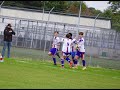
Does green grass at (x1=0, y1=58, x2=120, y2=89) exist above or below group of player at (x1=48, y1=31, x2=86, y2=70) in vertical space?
below

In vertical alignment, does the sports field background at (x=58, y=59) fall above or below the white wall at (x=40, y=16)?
below

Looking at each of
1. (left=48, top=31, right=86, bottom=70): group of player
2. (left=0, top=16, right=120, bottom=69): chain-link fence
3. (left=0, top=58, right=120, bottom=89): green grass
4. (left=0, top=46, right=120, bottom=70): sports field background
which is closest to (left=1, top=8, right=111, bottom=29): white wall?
(left=0, top=16, right=120, bottom=69): chain-link fence

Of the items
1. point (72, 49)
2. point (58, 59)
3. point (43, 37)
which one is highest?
point (43, 37)

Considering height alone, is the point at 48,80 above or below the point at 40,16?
below

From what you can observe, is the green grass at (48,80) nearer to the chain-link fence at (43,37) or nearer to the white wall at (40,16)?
the chain-link fence at (43,37)

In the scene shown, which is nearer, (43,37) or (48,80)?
(48,80)

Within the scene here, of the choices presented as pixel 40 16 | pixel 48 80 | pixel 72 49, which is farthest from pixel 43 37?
pixel 48 80

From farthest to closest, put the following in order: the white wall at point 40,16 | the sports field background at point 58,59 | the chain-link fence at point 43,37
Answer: the white wall at point 40,16 < the chain-link fence at point 43,37 < the sports field background at point 58,59

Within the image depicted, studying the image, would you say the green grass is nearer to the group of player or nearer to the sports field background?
the group of player

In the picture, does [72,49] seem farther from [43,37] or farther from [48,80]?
[43,37]

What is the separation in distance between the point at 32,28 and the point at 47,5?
20700 mm

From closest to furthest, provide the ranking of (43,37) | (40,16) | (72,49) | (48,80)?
(48,80) → (72,49) → (43,37) → (40,16)

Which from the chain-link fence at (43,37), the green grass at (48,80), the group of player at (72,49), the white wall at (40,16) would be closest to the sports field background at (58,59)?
the chain-link fence at (43,37)

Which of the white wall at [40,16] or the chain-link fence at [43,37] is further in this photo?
the white wall at [40,16]
